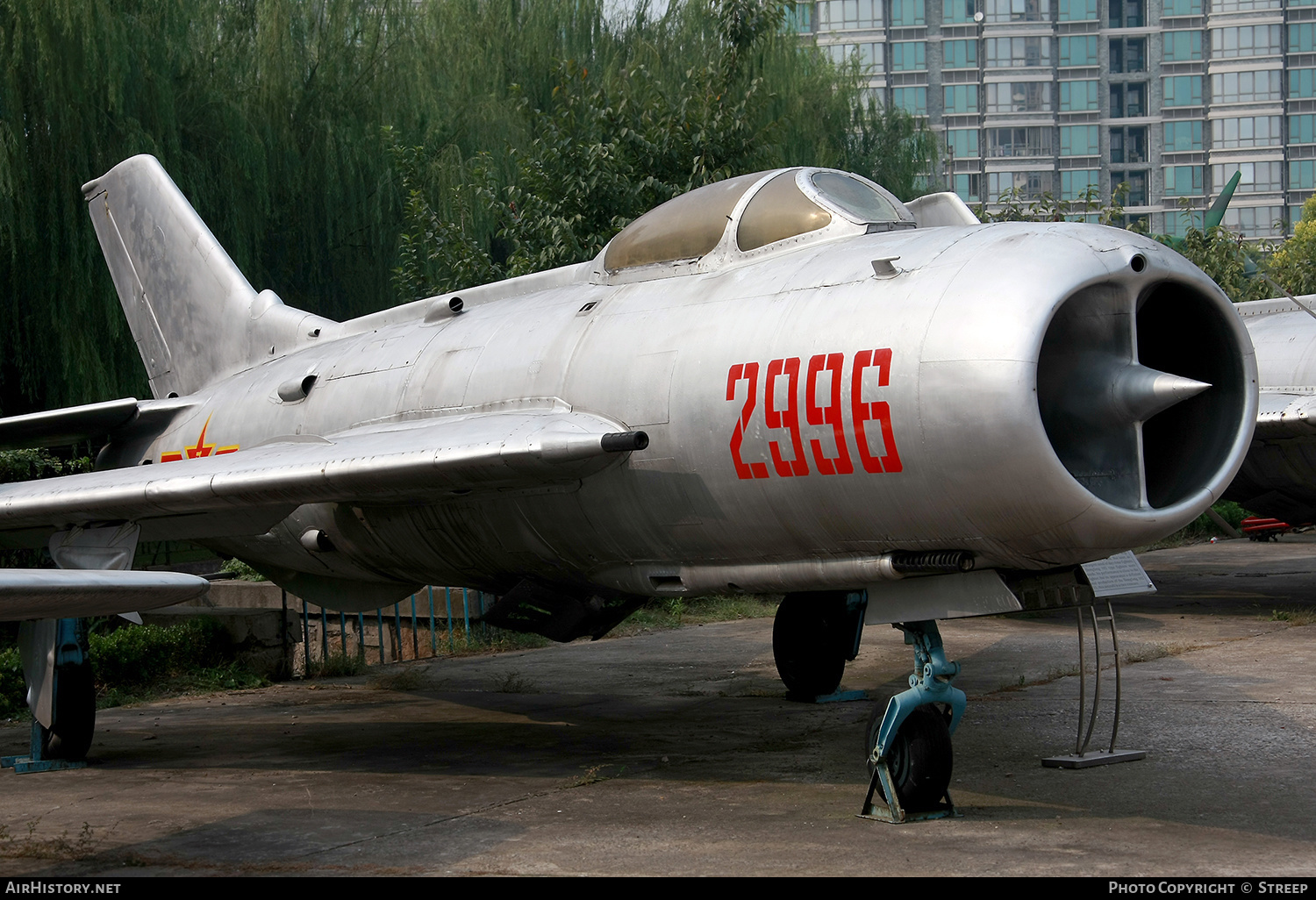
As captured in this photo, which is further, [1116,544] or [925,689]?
[925,689]

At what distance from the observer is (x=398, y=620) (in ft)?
45.8

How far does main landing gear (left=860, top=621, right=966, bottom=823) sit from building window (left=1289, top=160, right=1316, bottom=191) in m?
100

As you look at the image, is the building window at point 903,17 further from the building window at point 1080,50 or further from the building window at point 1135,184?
the building window at point 1135,184

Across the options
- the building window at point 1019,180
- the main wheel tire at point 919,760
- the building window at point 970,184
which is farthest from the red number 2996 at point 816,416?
the building window at point 1019,180

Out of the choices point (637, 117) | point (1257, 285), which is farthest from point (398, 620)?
point (1257, 285)

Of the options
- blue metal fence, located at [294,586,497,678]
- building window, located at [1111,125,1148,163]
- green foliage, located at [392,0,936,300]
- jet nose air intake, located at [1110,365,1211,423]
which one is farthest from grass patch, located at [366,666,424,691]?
building window, located at [1111,125,1148,163]

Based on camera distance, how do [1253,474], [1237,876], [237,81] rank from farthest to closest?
[237,81], [1253,474], [1237,876]

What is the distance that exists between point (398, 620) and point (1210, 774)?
29.9 ft

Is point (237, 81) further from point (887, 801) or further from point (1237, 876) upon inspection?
point (1237, 876)

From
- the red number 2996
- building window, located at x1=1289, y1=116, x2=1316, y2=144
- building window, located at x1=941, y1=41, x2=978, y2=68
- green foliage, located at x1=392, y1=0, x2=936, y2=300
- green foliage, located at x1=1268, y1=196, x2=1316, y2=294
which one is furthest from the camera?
building window, located at x1=941, y1=41, x2=978, y2=68

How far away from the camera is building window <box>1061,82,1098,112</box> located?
324ft

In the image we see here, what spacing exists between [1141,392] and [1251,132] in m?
101

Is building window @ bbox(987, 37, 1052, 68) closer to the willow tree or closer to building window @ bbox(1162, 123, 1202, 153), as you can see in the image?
building window @ bbox(1162, 123, 1202, 153)

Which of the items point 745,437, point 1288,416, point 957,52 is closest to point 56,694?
point 745,437
